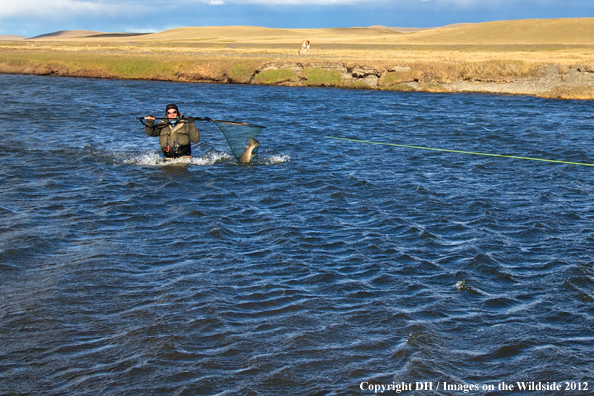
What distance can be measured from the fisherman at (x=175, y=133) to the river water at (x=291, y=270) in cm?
53

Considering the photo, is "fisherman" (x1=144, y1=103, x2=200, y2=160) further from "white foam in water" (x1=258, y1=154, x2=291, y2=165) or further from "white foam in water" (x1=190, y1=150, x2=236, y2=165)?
"white foam in water" (x1=258, y1=154, x2=291, y2=165)

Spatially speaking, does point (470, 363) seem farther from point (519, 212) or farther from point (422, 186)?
point (422, 186)

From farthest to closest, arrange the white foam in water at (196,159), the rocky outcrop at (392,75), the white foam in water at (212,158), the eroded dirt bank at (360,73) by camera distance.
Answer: the eroded dirt bank at (360,73) < the rocky outcrop at (392,75) < the white foam in water at (212,158) < the white foam in water at (196,159)

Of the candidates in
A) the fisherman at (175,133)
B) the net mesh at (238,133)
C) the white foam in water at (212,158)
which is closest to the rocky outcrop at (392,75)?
the white foam in water at (212,158)

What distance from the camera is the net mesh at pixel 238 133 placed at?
15.7 meters

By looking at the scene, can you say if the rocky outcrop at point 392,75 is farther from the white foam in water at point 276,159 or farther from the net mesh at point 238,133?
the net mesh at point 238,133

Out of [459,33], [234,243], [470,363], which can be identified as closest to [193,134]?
[234,243]

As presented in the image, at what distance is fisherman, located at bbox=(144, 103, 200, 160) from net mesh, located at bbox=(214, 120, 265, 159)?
72 centimetres

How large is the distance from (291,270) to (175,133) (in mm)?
7627

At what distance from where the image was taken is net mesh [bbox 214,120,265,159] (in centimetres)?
1573

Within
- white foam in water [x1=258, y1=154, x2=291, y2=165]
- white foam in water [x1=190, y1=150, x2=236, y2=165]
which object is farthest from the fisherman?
white foam in water [x1=258, y1=154, x2=291, y2=165]

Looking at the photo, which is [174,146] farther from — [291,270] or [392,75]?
[392,75]

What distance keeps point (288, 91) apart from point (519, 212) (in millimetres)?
26367

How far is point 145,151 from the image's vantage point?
18.2 m
